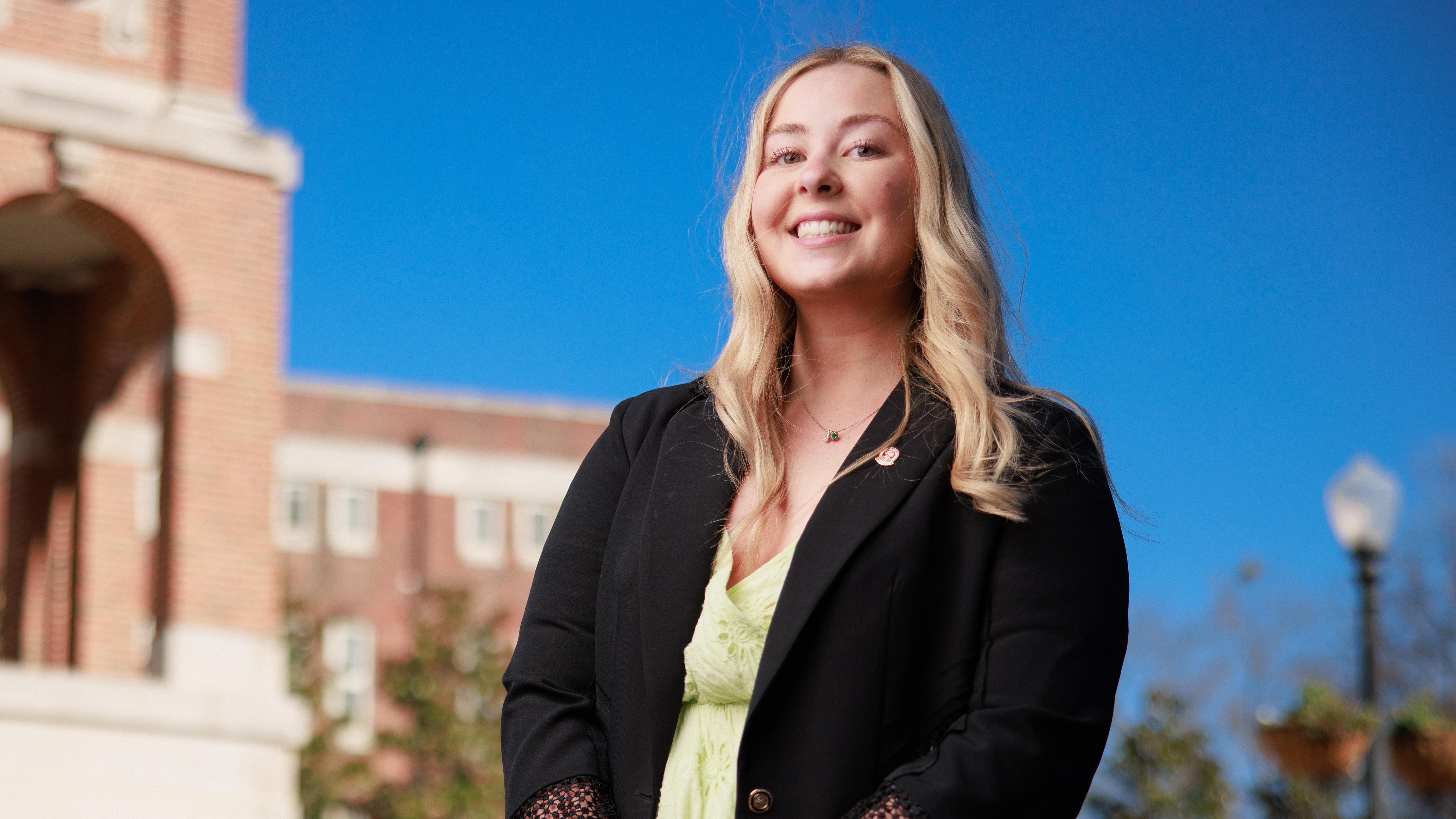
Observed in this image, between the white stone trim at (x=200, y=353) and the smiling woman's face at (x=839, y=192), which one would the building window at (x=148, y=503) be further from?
the smiling woman's face at (x=839, y=192)

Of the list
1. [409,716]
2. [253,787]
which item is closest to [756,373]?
[253,787]

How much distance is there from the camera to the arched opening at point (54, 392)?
12.9m

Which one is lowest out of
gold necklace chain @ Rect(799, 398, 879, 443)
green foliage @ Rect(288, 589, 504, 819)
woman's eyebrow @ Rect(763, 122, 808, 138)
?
green foliage @ Rect(288, 589, 504, 819)

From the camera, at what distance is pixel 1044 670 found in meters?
2.16

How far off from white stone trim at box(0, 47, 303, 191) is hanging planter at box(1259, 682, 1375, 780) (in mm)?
8390

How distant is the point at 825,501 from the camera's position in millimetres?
2297

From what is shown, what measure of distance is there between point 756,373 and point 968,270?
0.38 meters

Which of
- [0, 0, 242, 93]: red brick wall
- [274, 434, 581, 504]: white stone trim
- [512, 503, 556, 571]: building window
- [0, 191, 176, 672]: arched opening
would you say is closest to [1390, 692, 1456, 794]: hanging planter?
[0, 191, 176, 672]: arched opening

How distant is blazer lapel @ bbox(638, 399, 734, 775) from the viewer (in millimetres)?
2291

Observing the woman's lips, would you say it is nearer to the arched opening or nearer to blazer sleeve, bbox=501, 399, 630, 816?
blazer sleeve, bbox=501, 399, 630, 816

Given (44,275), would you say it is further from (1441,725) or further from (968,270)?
(968,270)

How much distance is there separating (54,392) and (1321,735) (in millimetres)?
10089

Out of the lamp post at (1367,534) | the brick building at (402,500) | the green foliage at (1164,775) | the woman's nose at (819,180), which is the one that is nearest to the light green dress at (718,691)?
the woman's nose at (819,180)

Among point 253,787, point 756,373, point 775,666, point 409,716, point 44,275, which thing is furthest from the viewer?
point 409,716
